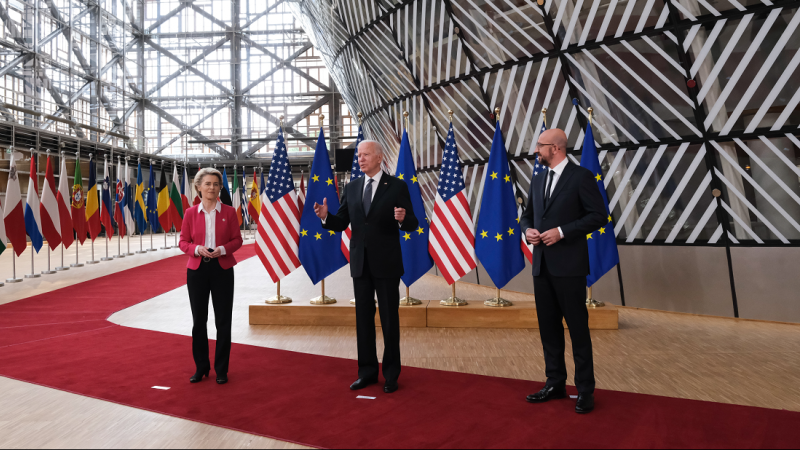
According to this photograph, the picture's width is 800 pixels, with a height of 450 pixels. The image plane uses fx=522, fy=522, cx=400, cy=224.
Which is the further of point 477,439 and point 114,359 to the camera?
point 114,359

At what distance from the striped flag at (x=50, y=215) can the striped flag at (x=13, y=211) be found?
2.40 feet

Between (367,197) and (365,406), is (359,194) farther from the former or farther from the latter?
(365,406)

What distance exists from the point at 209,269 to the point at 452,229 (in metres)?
3.58

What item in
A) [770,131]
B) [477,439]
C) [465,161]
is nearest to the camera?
[477,439]

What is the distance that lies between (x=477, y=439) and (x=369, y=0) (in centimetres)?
1085

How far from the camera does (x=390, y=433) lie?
10.8ft

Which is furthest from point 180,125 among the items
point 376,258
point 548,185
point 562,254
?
point 562,254

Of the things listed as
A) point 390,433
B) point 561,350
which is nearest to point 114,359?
point 390,433

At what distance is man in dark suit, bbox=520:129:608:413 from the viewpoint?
367cm

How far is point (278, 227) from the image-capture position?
7418mm

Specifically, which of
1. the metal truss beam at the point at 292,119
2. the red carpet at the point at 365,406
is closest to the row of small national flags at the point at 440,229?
the red carpet at the point at 365,406

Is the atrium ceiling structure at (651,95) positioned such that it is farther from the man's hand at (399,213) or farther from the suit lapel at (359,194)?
the man's hand at (399,213)

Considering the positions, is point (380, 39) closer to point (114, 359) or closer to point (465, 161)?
point (465, 161)

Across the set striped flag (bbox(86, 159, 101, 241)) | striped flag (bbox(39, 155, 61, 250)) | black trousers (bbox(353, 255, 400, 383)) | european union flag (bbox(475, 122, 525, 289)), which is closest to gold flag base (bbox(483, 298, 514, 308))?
european union flag (bbox(475, 122, 525, 289))
